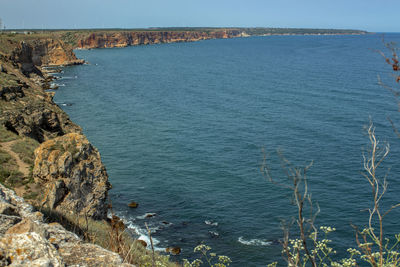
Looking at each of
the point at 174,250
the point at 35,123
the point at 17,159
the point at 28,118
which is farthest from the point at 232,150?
the point at 17,159

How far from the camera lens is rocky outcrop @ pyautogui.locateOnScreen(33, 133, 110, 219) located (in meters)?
21.4

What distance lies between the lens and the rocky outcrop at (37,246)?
5180 millimetres

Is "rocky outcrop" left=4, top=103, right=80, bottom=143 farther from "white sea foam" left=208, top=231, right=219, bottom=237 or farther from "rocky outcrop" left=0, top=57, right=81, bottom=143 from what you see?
"white sea foam" left=208, top=231, right=219, bottom=237

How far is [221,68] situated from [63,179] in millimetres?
99477

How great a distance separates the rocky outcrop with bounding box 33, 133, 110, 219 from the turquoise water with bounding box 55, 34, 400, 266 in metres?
5.87

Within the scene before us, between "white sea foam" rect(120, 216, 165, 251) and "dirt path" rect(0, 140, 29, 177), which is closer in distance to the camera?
"dirt path" rect(0, 140, 29, 177)

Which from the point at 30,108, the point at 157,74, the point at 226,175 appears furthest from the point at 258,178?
the point at 157,74

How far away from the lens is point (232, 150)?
4206 cm

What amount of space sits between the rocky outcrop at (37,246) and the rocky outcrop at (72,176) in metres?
12.1

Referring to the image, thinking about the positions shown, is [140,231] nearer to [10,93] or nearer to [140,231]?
[140,231]

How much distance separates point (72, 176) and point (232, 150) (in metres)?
23.0

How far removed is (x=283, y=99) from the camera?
2606 inches

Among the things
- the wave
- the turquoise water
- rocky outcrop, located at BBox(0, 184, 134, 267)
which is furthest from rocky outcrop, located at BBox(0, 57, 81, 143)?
rocky outcrop, located at BBox(0, 184, 134, 267)

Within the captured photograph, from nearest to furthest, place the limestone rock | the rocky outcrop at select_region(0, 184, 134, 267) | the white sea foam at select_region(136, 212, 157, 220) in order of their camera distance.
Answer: the rocky outcrop at select_region(0, 184, 134, 267), the white sea foam at select_region(136, 212, 157, 220), the limestone rock
